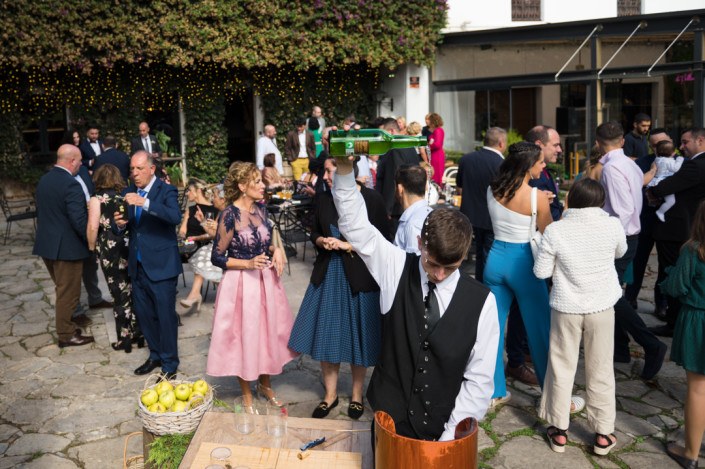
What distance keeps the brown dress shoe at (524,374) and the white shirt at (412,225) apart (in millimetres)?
1684

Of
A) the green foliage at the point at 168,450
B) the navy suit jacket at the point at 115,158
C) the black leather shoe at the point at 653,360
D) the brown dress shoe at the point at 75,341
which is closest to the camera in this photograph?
the green foliage at the point at 168,450

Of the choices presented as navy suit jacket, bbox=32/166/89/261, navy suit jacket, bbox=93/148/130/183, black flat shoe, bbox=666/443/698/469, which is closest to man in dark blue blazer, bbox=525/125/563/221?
black flat shoe, bbox=666/443/698/469

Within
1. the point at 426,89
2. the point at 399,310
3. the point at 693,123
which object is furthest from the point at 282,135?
the point at 399,310

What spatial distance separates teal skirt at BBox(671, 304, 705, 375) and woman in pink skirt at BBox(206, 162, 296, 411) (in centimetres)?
272

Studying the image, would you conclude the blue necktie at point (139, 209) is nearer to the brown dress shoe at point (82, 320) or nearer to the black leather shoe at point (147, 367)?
the black leather shoe at point (147, 367)

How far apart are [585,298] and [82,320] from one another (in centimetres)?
545

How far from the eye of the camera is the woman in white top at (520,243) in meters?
5.13

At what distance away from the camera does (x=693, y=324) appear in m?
4.51

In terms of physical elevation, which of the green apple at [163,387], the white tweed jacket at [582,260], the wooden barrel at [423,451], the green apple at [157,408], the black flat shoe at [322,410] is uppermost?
the white tweed jacket at [582,260]

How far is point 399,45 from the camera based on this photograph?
709 inches

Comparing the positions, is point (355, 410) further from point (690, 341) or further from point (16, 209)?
point (16, 209)

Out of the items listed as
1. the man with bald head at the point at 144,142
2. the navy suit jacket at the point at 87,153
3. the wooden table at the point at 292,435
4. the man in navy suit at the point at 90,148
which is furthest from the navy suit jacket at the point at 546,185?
the navy suit jacket at the point at 87,153

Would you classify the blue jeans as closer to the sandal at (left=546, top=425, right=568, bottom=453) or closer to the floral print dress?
the sandal at (left=546, top=425, right=568, bottom=453)

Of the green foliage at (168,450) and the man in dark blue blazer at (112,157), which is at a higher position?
the man in dark blue blazer at (112,157)
